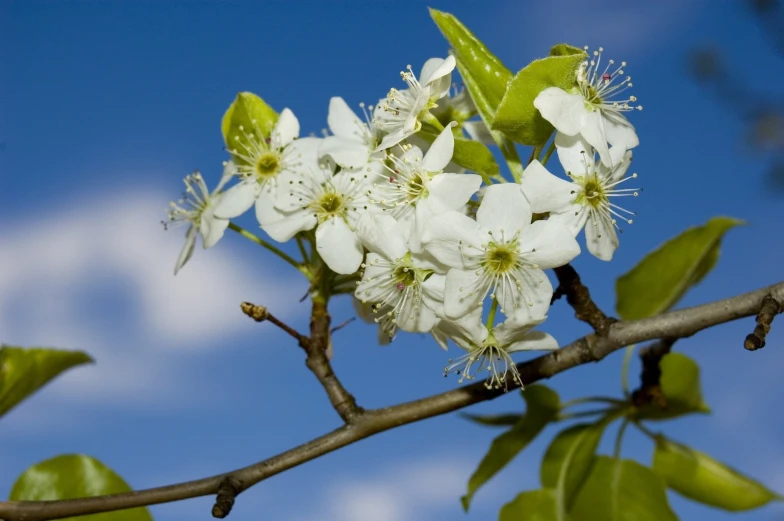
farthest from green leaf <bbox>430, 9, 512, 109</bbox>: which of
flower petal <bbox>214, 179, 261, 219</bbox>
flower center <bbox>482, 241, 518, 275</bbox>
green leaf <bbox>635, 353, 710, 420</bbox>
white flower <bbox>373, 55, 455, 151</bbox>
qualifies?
green leaf <bbox>635, 353, 710, 420</bbox>

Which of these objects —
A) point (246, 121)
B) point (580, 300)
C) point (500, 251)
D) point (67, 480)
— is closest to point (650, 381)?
point (580, 300)

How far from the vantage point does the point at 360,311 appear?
5.41 feet

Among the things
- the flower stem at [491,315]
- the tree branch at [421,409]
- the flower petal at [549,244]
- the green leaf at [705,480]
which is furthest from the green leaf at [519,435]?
the flower petal at [549,244]

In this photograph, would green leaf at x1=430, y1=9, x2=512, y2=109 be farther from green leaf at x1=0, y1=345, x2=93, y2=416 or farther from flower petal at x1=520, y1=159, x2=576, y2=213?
green leaf at x1=0, y1=345, x2=93, y2=416

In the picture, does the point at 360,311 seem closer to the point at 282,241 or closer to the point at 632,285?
the point at 282,241

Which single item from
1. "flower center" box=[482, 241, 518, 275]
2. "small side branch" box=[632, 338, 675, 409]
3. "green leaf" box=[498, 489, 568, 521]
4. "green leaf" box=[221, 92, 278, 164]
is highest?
"green leaf" box=[221, 92, 278, 164]

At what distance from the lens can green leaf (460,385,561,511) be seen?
1.79 m

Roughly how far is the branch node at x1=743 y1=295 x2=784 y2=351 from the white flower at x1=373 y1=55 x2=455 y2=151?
574mm

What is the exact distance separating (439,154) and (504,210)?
126 millimetres

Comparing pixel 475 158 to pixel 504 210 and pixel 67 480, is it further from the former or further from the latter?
pixel 67 480

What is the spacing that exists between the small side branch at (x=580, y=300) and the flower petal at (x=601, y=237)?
0.10 m

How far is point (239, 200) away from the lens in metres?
1.54

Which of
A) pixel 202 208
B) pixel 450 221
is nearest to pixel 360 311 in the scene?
pixel 202 208

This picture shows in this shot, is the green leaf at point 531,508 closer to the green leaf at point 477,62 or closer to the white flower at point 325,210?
the white flower at point 325,210
